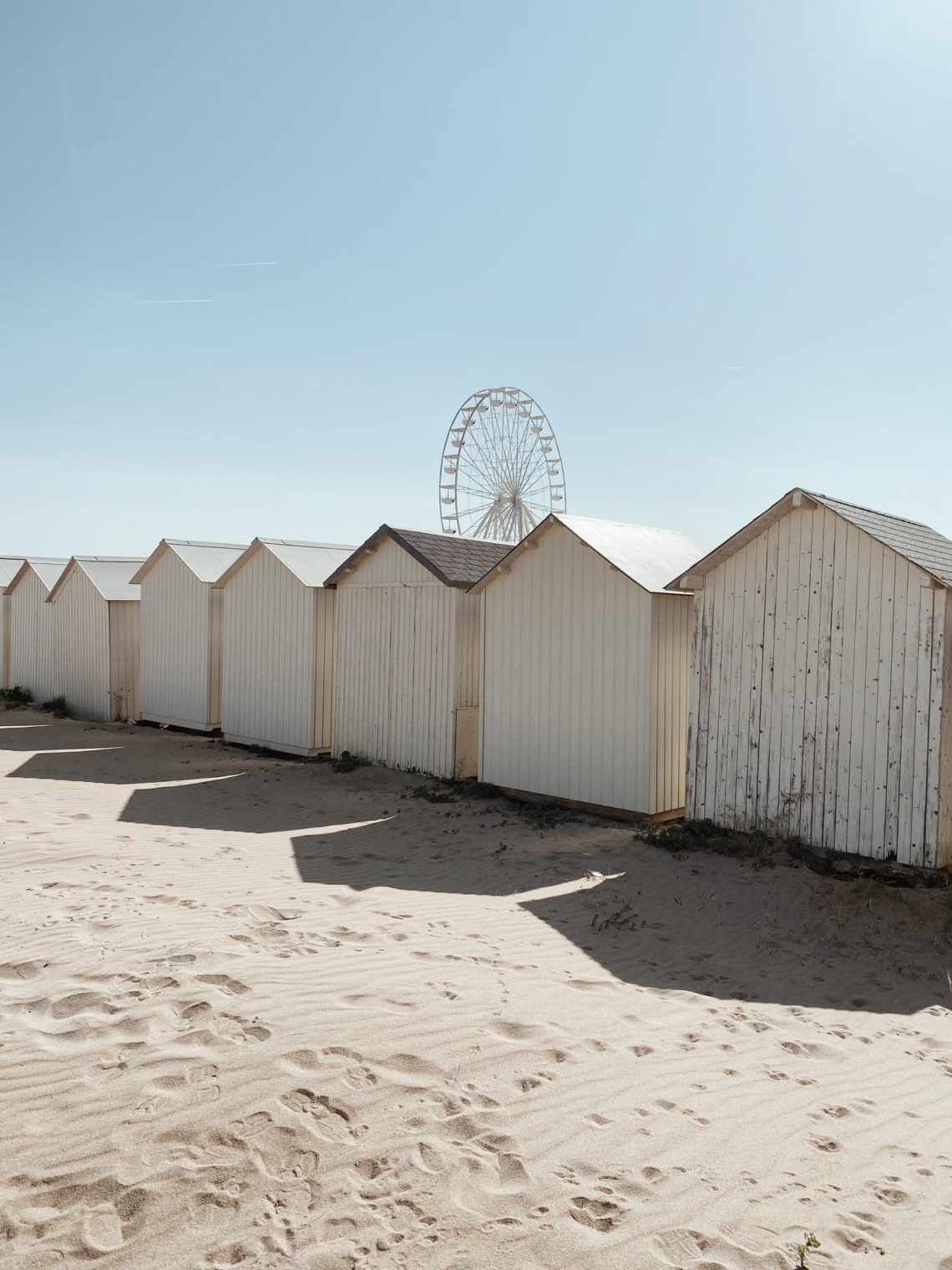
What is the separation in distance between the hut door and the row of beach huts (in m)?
0.04

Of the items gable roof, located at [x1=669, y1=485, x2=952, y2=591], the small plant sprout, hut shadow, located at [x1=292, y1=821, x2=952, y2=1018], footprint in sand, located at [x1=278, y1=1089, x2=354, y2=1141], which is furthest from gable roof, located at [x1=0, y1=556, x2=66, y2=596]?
the small plant sprout

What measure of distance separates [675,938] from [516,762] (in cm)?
532

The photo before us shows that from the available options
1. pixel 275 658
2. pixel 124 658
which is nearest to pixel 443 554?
pixel 275 658

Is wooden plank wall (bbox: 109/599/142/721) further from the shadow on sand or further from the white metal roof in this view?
the white metal roof

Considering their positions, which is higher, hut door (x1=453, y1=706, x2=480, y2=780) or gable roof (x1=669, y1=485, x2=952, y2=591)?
gable roof (x1=669, y1=485, x2=952, y2=591)

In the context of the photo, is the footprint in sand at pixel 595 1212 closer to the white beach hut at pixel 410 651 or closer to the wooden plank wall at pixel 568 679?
the wooden plank wall at pixel 568 679

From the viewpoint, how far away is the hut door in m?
13.9

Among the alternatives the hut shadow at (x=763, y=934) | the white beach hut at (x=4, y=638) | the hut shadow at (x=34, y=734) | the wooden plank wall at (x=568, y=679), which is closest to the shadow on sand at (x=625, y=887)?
the hut shadow at (x=763, y=934)

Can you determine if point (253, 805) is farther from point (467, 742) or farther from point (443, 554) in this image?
point (443, 554)

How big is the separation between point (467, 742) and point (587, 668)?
2.82 meters

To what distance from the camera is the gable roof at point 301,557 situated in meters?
16.5

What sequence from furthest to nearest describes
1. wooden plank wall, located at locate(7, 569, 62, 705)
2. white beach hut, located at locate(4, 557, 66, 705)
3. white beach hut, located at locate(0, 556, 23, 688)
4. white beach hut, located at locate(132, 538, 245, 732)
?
white beach hut, located at locate(0, 556, 23, 688) < white beach hut, located at locate(4, 557, 66, 705) < wooden plank wall, located at locate(7, 569, 62, 705) < white beach hut, located at locate(132, 538, 245, 732)

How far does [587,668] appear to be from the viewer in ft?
39.1

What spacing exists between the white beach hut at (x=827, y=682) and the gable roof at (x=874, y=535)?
0.02 metres
